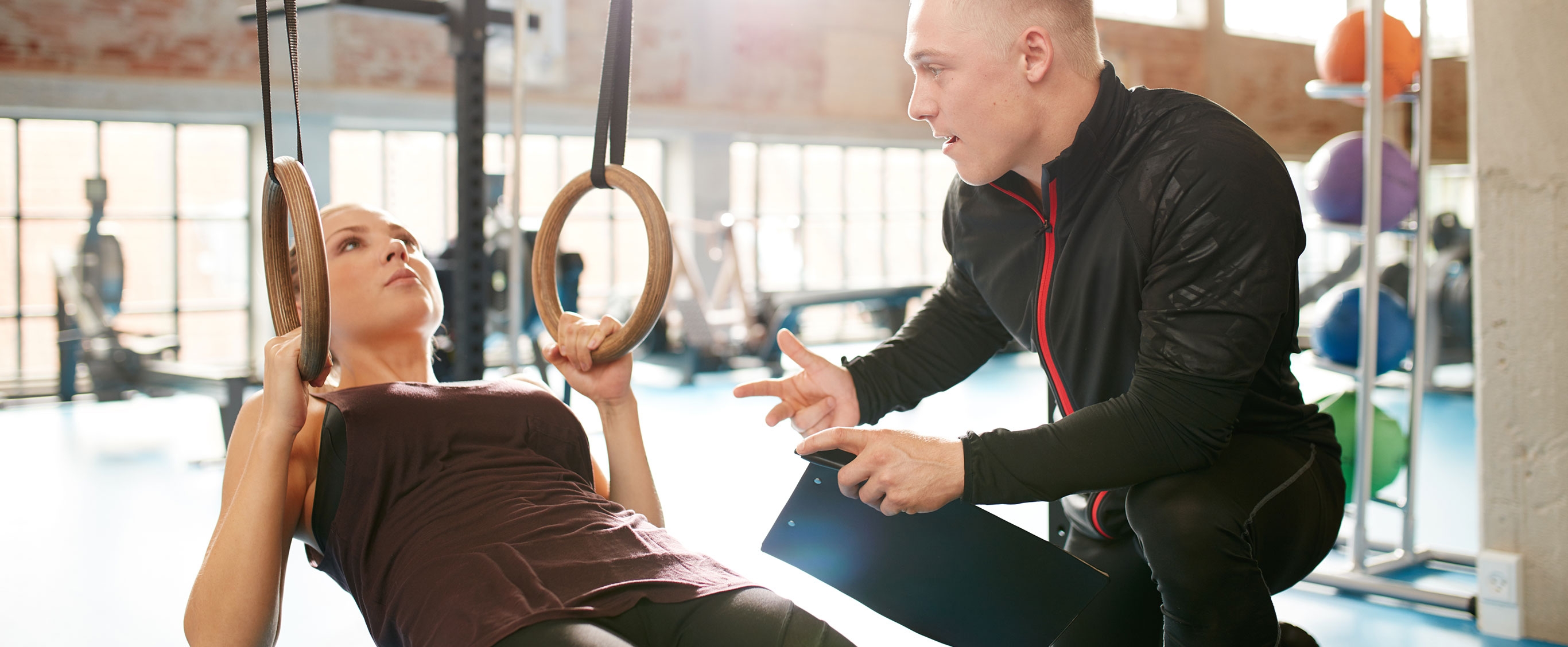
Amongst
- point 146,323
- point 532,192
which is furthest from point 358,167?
point 532,192

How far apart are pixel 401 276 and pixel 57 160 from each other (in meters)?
20.1

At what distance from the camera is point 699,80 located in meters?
10.1

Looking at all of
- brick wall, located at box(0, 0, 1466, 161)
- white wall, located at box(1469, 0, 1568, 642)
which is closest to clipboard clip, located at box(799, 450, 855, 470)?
white wall, located at box(1469, 0, 1568, 642)

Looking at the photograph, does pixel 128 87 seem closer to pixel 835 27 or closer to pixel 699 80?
pixel 699 80

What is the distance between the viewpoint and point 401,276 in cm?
178

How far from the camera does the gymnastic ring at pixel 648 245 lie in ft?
5.14

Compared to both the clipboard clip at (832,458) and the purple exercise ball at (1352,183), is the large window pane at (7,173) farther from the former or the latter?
the clipboard clip at (832,458)

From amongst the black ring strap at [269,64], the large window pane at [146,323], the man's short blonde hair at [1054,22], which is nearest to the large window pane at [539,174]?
the large window pane at [146,323]

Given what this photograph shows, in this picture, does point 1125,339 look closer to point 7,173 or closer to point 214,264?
point 214,264

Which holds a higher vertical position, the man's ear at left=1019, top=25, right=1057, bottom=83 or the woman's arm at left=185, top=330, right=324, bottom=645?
the man's ear at left=1019, top=25, right=1057, bottom=83

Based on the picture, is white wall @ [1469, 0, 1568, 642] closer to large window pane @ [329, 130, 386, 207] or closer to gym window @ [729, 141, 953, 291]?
→ gym window @ [729, 141, 953, 291]

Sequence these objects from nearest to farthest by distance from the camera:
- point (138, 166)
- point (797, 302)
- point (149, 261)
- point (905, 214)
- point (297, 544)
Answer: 1. point (297, 544)
2. point (797, 302)
3. point (905, 214)
4. point (149, 261)
5. point (138, 166)

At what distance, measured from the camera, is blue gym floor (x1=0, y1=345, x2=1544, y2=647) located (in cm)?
278

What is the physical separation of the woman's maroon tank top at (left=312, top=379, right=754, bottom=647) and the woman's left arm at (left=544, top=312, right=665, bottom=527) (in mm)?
77
